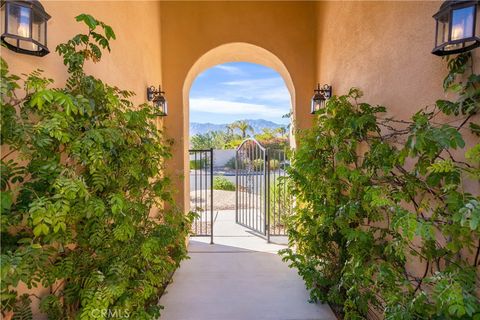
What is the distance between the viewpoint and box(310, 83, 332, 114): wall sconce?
335 cm

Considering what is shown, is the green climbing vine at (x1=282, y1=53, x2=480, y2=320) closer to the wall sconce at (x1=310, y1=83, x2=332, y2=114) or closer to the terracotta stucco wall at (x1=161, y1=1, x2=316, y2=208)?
the wall sconce at (x1=310, y1=83, x2=332, y2=114)

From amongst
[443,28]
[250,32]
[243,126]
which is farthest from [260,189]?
[243,126]

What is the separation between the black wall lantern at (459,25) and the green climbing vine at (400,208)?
0.08m

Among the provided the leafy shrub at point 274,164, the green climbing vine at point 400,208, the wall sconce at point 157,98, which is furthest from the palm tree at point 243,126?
the green climbing vine at point 400,208

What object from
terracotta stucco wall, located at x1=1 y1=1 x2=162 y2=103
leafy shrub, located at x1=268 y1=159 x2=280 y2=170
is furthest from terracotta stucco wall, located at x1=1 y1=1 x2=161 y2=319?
leafy shrub, located at x1=268 y1=159 x2=280 y2=170

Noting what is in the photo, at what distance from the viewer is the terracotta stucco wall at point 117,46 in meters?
1.76

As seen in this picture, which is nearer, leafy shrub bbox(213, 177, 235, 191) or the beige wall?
the beige wall

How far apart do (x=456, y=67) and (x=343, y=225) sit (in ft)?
4.19

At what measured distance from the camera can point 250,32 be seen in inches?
159

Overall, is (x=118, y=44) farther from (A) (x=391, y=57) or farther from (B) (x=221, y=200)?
(B) (x=221, y=200)

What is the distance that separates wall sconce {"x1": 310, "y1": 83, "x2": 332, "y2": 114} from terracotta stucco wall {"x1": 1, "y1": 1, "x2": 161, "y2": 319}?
2.14 meters

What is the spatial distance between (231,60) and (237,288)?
3.54m

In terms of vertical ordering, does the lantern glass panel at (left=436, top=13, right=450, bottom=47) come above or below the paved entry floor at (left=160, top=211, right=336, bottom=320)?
above

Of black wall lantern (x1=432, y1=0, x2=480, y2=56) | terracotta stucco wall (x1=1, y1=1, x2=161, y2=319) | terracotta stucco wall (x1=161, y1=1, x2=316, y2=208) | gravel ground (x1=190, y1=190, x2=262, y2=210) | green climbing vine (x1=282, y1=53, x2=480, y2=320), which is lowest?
gravel ground (x1=190, y1=190, x2=262, y2=210)
